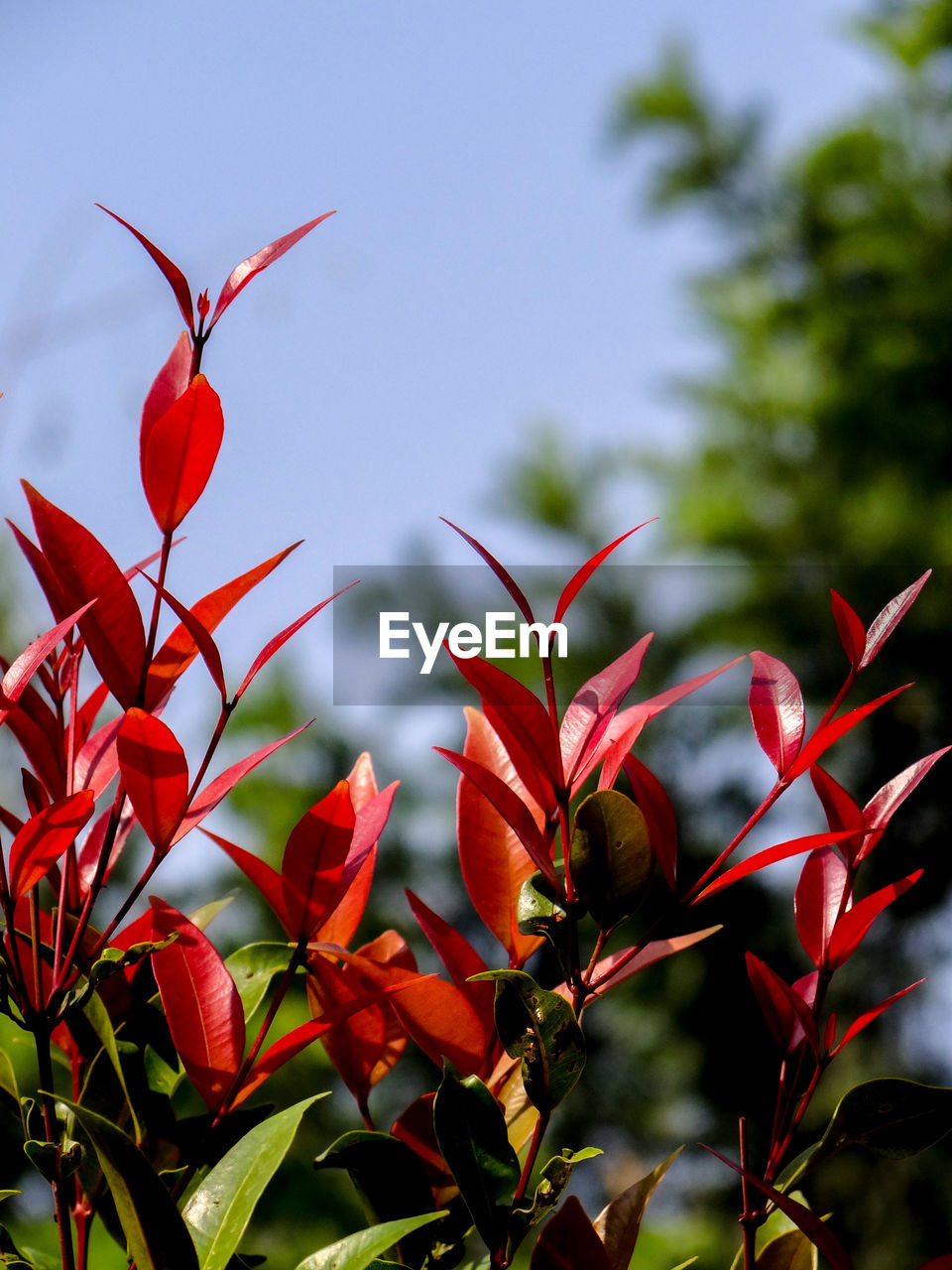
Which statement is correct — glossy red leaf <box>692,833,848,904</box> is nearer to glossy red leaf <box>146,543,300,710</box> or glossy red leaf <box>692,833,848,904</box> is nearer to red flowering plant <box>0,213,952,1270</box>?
red flowering plant <box>0,213,952,1270</box>

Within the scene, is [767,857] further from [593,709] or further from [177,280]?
[177,280]

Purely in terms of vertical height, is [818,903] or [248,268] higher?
[248,268]

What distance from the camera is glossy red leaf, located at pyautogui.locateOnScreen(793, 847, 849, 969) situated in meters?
0.32

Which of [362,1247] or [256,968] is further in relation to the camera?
[256,968]

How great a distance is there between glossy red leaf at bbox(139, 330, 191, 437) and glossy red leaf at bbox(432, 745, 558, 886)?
0.43ft

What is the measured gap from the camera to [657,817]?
0.31 meters

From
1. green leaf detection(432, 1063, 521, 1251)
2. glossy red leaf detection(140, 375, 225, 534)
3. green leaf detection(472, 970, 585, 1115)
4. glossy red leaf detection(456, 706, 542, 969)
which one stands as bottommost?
green leaf detection(432, 1063, 521, 1251)

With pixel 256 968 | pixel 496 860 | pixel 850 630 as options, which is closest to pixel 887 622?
pixel 850 630

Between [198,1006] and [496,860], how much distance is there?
0.09 m

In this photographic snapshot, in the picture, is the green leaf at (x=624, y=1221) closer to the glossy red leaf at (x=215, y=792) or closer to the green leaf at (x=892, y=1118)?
the green leaf at (x=892, y=1118)

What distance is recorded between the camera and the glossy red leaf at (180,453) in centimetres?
28

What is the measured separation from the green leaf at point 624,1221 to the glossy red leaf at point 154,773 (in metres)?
0.16

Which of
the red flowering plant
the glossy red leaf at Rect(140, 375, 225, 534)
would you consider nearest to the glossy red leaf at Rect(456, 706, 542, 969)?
the red flowering plant

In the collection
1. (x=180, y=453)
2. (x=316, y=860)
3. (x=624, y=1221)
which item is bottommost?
(x=624, y=1221)
